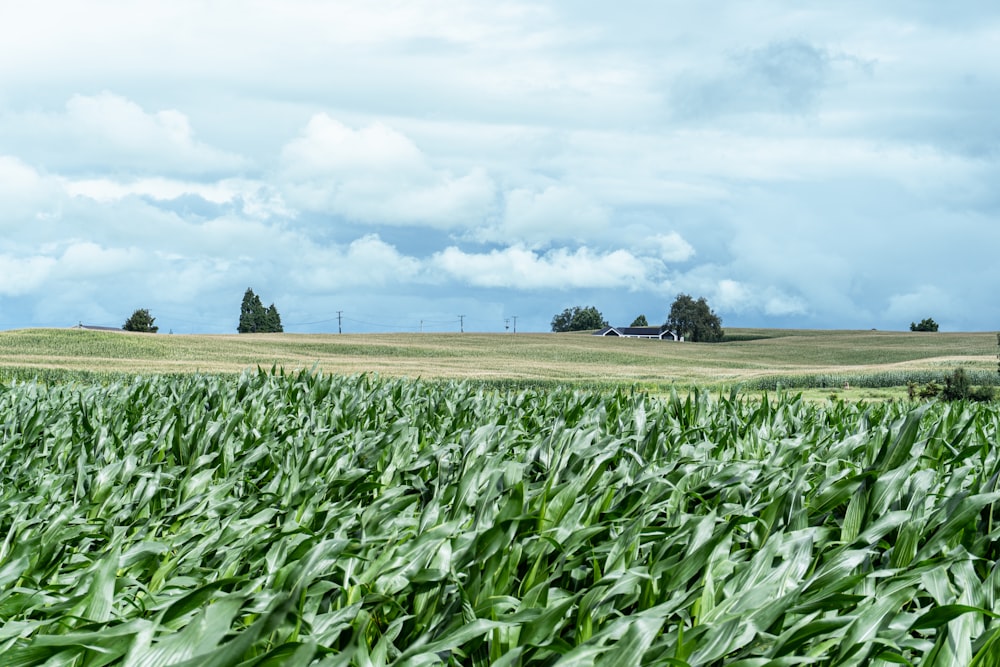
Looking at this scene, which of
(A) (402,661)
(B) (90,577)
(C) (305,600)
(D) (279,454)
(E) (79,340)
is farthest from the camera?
(E) (79,340)

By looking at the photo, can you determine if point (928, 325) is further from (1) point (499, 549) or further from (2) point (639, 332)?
(1) point (499, 549)

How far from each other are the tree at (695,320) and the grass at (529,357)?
43.7 ft

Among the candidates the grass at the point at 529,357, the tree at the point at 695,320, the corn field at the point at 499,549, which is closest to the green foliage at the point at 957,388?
the grass at the point at 529,357

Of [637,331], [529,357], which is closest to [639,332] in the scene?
[637,331]

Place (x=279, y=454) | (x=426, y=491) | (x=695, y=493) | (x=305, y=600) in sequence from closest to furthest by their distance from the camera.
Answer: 1. (x=305, y=600)
2. (x=695, y=493)
3. (x=426, y=491)
4. (x=279, y=454)

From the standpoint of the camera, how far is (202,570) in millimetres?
2795

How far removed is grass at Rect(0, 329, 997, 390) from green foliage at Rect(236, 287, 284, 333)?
148 ft

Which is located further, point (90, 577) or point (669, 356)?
point (669, 356)

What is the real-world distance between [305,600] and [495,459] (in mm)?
1436

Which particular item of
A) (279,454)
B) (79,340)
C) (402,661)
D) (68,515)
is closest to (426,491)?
(279,454)

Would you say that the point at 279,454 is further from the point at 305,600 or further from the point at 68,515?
the point at 305,600

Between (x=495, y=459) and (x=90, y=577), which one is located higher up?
(x=495, y=459)

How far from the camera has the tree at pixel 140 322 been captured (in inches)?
3772

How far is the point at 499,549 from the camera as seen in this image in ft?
8.12
